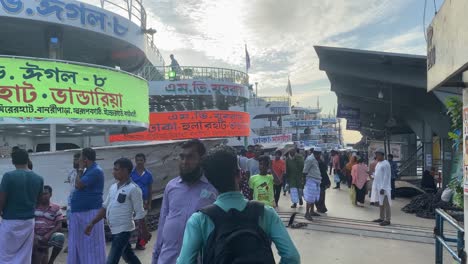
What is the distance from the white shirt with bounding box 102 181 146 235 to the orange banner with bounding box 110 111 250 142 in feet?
55.0

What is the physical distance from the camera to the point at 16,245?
4422 mm

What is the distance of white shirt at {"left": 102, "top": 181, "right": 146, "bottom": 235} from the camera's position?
4.30 metres

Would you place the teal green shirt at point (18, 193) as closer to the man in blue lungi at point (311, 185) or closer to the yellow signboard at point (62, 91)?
the yellow signboard at point (62, 91)

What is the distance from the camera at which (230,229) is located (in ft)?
5.87

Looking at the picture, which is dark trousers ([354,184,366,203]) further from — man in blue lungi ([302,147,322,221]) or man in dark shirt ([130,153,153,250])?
man in dark shirt ([130,153,153,250])

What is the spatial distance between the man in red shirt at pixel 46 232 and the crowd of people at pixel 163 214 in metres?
0.01

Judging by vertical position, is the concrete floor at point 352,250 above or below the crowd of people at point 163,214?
below

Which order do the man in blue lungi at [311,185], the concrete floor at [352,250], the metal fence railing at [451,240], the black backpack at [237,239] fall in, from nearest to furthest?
the black backpack at [237,239], the metal fence railing at [451,240], the concrete floor at [352,250], the man in blue lungi at [311,185]

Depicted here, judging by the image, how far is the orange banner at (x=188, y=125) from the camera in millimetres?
22500

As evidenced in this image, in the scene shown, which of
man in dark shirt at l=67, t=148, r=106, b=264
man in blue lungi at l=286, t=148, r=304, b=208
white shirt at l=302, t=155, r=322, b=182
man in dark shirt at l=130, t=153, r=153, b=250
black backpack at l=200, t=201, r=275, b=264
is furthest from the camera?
man in blue lungi at l=286, t=148, r=304, b=208

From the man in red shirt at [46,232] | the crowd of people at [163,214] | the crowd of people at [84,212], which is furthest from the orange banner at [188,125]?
the crowd of people at [84,212]

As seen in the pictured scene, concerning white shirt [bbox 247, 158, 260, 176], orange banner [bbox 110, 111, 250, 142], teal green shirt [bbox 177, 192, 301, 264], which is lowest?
white shirt [bbox 247, 158, 260, 176]

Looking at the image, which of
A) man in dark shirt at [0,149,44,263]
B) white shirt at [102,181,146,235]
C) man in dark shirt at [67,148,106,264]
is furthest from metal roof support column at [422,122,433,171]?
man in dark shirt at [0,149,44,263]

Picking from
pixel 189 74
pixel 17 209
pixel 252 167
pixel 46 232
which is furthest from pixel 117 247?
pixel 189 74
